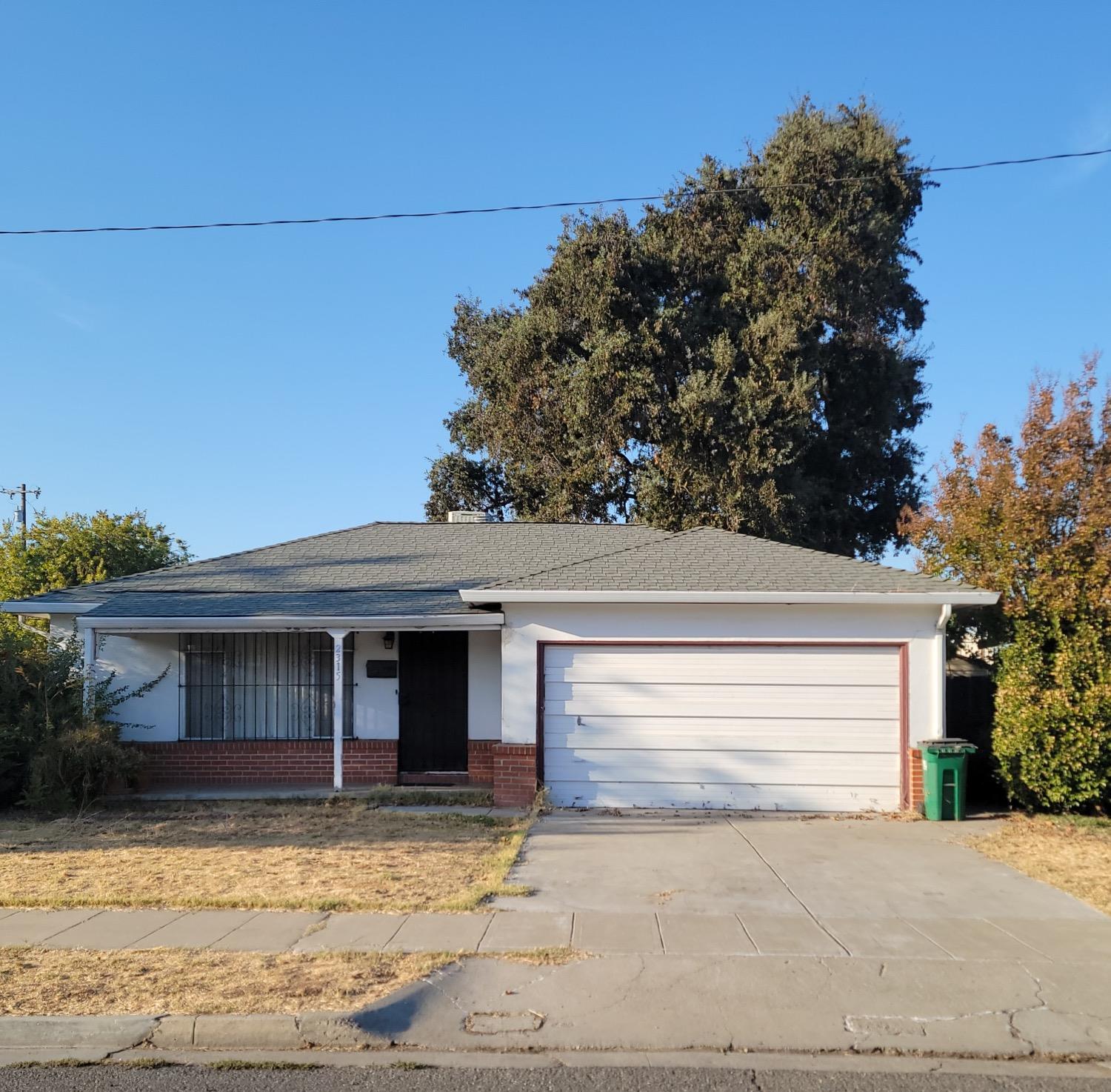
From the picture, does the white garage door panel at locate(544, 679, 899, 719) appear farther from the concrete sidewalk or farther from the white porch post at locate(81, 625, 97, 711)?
the white porch post at locate(81, 625, 97, 711)

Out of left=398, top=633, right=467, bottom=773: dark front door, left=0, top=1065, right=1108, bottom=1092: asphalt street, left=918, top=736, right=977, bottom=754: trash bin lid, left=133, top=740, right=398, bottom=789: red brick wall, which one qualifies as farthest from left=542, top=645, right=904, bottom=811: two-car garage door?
left=0, top=1065, right=1108, bottom=1092: asphalt street

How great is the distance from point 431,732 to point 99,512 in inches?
700

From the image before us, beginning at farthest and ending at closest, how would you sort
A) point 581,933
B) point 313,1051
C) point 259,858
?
point 259,858, point 581,933, point 313,1051

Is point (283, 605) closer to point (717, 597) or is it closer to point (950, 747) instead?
point (717, 597)

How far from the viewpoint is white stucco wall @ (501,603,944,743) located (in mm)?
12125

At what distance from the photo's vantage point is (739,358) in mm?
23484

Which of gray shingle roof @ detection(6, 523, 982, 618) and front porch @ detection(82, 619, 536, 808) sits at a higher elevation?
gray shingle roof @ detection(6, 523, 982, 618)

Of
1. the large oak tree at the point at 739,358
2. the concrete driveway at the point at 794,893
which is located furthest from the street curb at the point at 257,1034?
the large oak tree at the point at 739,358

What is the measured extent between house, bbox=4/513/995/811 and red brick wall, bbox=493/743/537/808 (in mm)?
26

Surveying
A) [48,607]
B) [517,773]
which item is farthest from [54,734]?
[517,773]

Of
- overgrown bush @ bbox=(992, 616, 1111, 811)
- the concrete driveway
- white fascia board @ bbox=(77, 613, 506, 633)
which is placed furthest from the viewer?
white fascia board @ bbox=(77, 613, 506, 633)

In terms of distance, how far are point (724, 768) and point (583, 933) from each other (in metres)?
5.48

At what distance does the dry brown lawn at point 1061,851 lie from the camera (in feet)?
28.5

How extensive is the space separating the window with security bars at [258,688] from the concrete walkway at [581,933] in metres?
6.43
